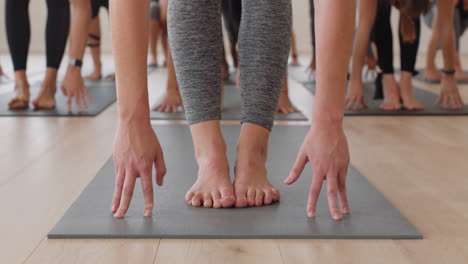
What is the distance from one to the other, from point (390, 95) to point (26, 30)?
141cm

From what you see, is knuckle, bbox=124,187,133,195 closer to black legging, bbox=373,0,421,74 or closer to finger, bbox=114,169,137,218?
finger, bbox=114,169,137,218

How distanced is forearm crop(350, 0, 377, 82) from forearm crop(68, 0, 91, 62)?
0.99 metres

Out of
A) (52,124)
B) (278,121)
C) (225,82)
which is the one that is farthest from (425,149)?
(225,82)

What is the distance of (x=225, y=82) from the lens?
10.2 feet

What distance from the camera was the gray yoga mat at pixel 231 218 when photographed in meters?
0.94

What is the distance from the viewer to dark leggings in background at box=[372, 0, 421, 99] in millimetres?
2365

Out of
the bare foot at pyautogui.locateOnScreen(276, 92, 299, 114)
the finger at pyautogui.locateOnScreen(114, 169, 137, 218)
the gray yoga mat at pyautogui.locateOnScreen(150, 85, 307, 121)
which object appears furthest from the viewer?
the bare foot at pyautogui.locateOnScreen(276, 92, 299, 114)

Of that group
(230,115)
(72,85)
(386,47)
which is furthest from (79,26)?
(386,47)

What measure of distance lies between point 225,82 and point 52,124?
1.27m

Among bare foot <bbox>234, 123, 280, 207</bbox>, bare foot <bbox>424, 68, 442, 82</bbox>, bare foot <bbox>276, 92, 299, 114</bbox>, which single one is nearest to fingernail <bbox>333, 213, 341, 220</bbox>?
bare foot <bbox>234, 123, 280, 207</bbox>

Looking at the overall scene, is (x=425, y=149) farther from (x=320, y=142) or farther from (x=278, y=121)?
(x=320, y=142)

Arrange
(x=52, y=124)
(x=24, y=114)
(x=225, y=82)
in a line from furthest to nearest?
(x=225, y=82) → (x=24, y=114) → (x=52, y=124)

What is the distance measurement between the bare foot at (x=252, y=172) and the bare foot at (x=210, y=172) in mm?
20

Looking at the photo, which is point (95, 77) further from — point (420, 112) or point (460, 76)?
point (460, 76)
